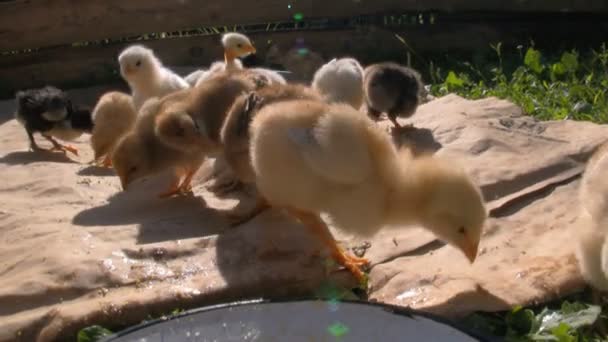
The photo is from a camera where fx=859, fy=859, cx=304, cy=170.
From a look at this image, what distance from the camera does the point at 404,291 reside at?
3.56m

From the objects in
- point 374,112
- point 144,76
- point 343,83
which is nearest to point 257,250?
point 343,83

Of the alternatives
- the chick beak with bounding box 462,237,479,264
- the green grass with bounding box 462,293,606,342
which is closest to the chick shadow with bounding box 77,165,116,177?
the chick beak with bounding box 462,237,479,264

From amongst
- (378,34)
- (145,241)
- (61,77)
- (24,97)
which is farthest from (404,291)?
(61,77)

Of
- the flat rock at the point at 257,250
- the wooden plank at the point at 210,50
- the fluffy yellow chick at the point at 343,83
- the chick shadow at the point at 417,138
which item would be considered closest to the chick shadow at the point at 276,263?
the flat rock at the point at 257,250

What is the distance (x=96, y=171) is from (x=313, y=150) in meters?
2.73

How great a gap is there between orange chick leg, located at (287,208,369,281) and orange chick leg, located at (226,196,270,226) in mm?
338

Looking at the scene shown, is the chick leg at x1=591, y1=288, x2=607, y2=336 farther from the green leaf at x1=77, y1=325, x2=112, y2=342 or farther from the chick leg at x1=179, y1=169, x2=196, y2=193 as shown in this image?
the chick leg at x1=179, y1=169, x2=196, y2=193

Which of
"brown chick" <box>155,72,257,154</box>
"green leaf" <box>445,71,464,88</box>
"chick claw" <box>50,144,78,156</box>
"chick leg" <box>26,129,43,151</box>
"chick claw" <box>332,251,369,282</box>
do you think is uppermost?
"brown chick" <box>155,72,257,154</box>

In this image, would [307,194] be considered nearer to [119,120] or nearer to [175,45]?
[119,120]

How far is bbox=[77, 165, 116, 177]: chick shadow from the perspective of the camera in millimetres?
5766

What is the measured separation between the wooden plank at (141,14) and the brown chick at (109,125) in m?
2.38

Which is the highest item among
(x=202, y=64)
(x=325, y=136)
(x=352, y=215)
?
(x=325, y=136)

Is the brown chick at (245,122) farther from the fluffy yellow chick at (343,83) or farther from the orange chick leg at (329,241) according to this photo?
the fluffy yellow chick at (343,83)

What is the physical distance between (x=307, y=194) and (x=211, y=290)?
582 millimetres
